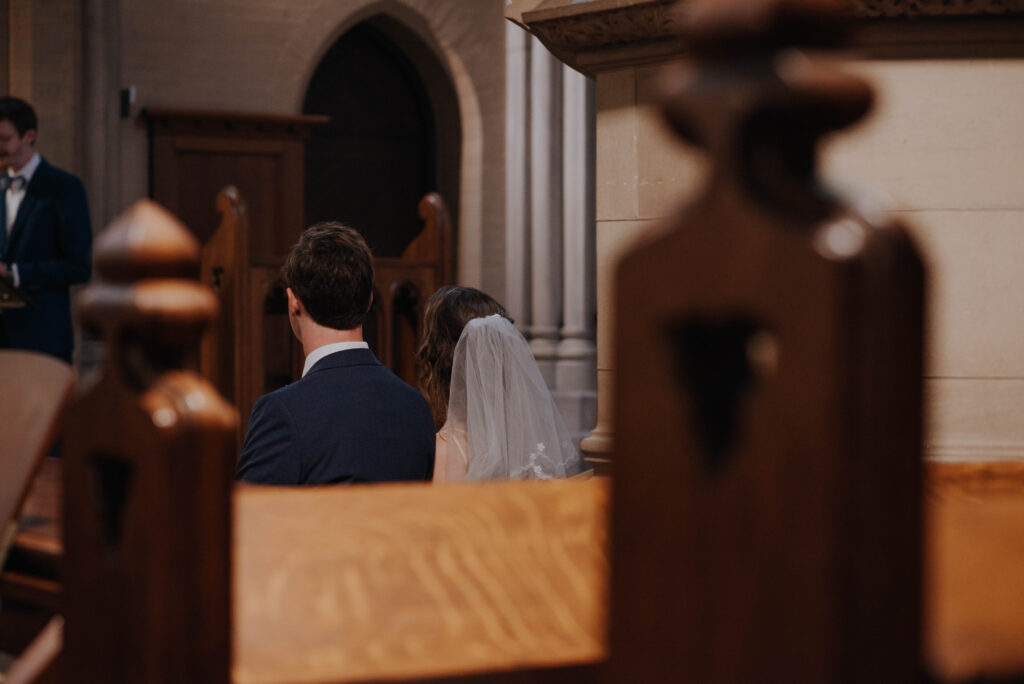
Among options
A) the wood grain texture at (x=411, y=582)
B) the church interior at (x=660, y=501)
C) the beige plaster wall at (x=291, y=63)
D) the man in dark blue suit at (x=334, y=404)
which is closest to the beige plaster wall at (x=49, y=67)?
the beige plaster wall at (x=291, y=63)

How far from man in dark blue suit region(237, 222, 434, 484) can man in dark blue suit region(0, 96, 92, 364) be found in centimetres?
209

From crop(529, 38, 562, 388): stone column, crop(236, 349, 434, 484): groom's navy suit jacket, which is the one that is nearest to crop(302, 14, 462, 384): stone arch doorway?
crop(529, 38, 562, 388): stone column

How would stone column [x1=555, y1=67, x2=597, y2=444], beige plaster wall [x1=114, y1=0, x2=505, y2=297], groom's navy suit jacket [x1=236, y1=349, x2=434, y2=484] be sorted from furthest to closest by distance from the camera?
beige plaster wall [x1=114, y1=0, x2=505, y2=297] < stone column [x1=555, y1=67, x2=597, y2=444] < groom's navy suit jacket [x1=236, y1=349, x2=434, y2=484]

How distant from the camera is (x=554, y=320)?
26.0ft

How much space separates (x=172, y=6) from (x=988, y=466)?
8.28 m

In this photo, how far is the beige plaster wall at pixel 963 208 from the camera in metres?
2.02

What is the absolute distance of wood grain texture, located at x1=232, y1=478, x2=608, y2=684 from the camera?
0.75 meters

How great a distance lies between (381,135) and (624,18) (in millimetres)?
Result: 7861

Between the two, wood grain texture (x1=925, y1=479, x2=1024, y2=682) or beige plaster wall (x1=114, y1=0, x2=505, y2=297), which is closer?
wood grain texture (x1=925, y1=479, x2=1024, y2=682)

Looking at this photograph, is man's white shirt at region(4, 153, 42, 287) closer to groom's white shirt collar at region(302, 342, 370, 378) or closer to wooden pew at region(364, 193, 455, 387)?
wooden pew at region(364, 193, 455, 387)

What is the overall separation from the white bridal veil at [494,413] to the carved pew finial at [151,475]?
3282 millimetres

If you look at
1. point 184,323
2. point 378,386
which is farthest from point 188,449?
point 378,386

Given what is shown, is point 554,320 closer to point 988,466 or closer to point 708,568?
point 988,466

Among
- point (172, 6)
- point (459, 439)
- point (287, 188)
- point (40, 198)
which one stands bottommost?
point (459, 439)
